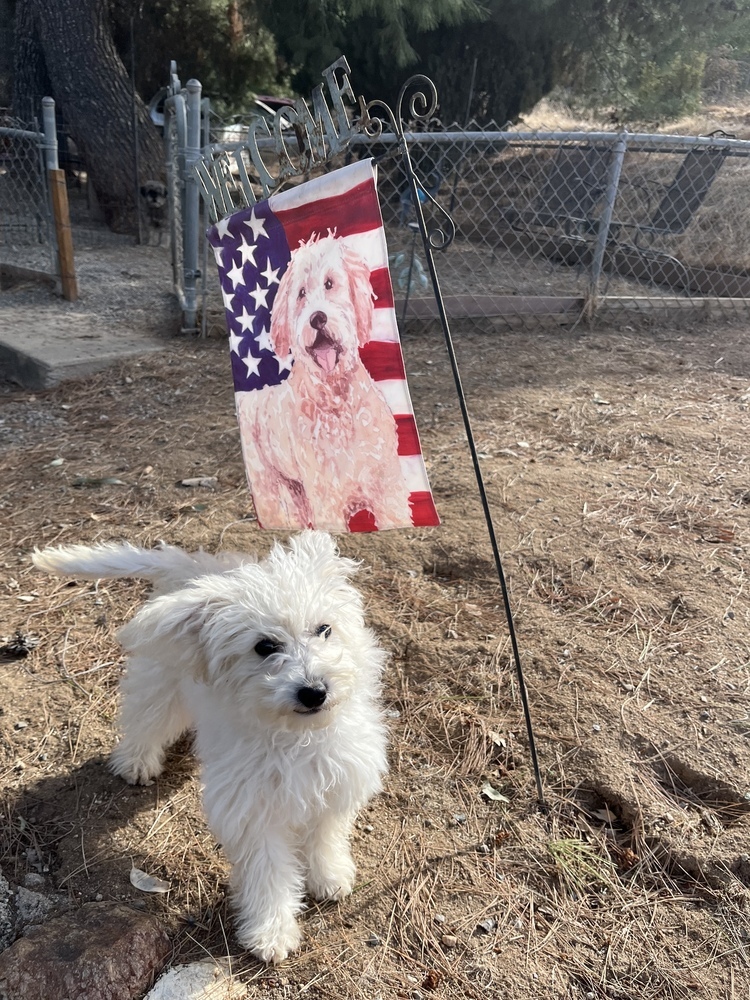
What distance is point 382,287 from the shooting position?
1862 mm

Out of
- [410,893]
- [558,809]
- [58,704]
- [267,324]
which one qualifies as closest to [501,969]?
[410,893]

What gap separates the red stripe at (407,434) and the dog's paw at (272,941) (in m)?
1.34

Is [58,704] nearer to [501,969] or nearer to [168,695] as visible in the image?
[168,695]

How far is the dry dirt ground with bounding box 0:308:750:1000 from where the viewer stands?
1.97 m

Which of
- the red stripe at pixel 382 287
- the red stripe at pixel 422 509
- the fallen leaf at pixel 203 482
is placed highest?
the red stripe at pixel 382 287

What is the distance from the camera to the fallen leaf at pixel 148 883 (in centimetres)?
207

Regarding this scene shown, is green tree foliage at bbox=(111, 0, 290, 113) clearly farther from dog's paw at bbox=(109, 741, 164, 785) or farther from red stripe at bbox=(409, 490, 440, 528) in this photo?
dog's paw at bbox=(109, 741, 164, 785)

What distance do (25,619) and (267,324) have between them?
5.92 feet

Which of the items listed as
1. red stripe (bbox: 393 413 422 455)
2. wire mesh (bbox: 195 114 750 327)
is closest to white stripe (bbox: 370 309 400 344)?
red stripe (bbox: 393 413 422 455)

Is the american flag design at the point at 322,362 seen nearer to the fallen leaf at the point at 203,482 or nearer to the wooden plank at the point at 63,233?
the fallen leaf at the point at 203,482

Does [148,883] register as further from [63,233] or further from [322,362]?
[63,233]

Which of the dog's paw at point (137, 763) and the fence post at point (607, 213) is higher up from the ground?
the fence post at point (607, 213)

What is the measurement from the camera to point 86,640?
9.75 ft

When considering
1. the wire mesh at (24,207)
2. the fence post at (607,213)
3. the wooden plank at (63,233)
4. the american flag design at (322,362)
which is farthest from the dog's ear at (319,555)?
the wire mesh at (24,207)
